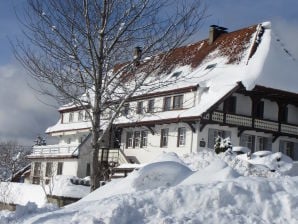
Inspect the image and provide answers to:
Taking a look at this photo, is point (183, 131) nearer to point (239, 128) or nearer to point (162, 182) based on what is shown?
point (239, 128)

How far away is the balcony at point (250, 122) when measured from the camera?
34062 millimetres

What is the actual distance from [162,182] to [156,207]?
2725mm

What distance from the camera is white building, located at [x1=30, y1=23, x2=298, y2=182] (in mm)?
34312

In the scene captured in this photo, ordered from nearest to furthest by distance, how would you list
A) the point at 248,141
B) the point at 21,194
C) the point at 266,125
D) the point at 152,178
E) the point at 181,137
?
the point at 152,178
the point at 21,194
the point at 181,137
the point at 266,125
the point at 248,141

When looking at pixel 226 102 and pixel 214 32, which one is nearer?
pixel 226 102

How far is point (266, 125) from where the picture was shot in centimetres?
3656

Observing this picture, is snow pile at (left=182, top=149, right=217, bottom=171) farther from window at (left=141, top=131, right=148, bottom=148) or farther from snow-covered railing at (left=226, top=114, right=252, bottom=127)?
window at (left=141, top=131, right=148, bottom=148)

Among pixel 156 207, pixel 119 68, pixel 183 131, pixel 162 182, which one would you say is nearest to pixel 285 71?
pixel 183 131

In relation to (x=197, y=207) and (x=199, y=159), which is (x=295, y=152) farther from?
(x=197, y=207)

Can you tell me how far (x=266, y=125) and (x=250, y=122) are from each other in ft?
5.08

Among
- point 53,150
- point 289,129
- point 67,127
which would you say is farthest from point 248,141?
point 67,127

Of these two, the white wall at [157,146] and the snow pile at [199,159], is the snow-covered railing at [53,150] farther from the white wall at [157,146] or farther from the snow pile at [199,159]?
the snow pile at [199,159]

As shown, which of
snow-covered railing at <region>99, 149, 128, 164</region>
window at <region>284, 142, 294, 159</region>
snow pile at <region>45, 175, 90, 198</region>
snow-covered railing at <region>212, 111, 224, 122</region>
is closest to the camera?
snow pile at <region>45, 175, 90, 198</region>

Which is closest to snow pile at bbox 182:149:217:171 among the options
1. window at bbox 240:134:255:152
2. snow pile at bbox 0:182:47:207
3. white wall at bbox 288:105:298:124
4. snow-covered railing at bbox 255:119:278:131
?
snow pile at bbox 0:182:47:207
